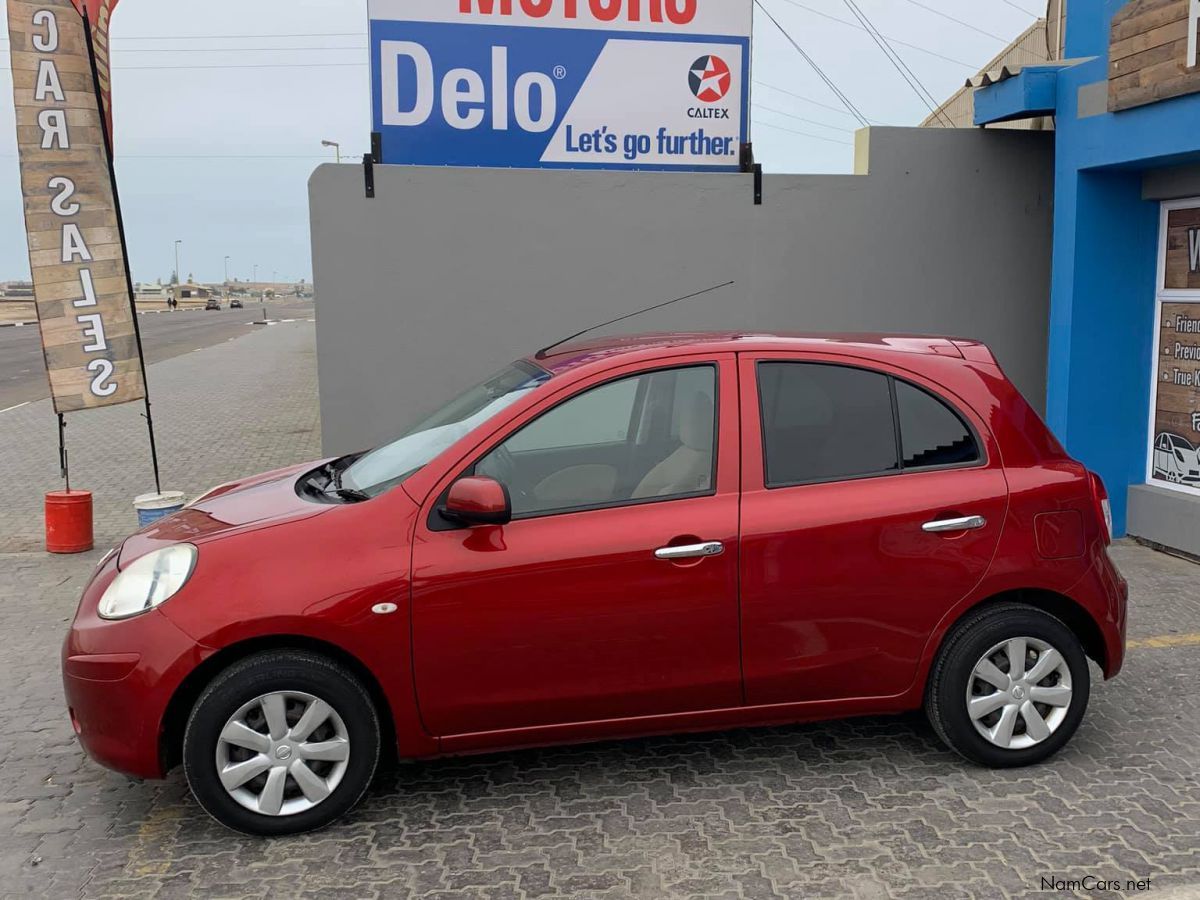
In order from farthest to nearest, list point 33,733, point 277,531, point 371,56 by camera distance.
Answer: point 371,56, point 33,733, point 277,531

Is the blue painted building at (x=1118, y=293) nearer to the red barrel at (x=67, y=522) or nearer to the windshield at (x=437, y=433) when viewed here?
the windshield at (x=437, y=433)

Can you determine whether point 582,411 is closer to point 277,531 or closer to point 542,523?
point 542,523

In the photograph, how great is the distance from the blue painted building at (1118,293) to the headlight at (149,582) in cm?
630

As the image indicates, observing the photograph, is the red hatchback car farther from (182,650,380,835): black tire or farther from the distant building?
the distant building

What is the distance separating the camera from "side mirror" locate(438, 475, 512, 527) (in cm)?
377

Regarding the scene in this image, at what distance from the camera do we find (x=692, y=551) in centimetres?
398

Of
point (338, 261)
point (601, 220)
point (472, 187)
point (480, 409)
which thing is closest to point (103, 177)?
point (338, 261)

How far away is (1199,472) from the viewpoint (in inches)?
303

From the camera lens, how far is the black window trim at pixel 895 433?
418 centimetres

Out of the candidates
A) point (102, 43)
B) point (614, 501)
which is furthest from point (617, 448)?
point (102, 43)

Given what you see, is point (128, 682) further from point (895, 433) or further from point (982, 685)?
point (982, 685)

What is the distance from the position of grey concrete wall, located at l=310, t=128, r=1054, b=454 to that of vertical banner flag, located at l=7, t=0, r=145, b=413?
1.46m

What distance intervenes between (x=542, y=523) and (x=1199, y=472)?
567 centimetres

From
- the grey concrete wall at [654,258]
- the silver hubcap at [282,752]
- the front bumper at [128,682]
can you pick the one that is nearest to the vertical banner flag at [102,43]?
the grey concrete wall at [654,258]
